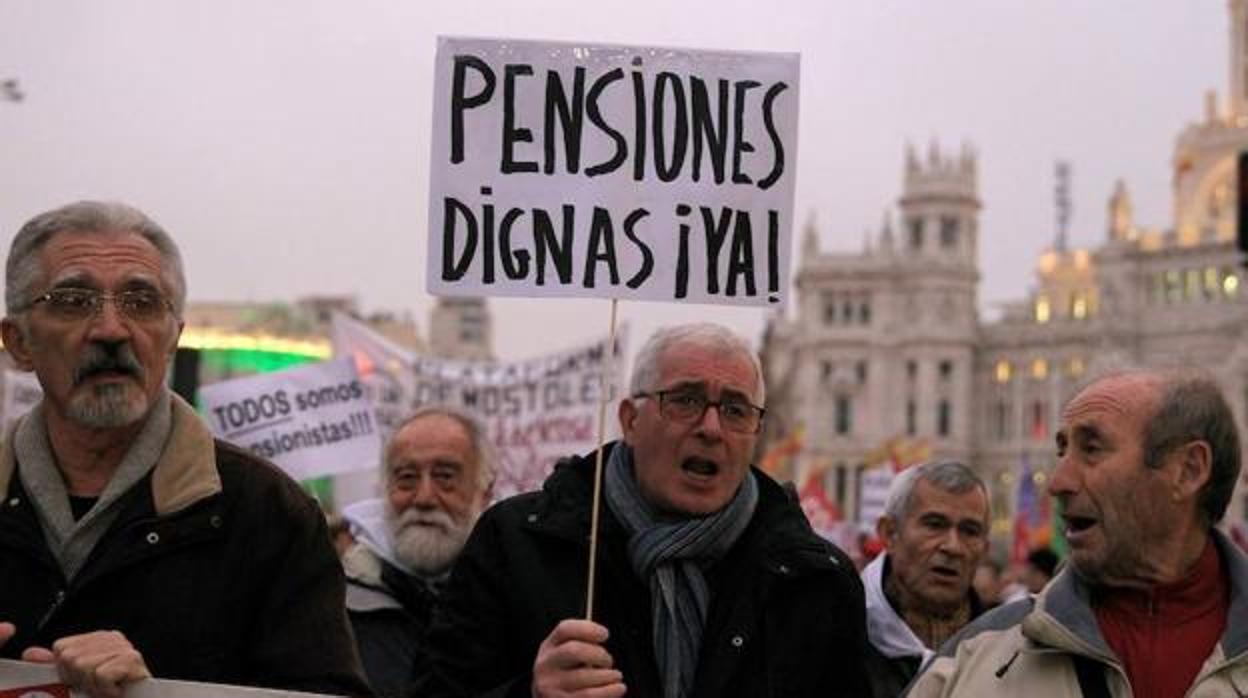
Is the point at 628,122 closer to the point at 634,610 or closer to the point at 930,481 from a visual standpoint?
the point at 634,610

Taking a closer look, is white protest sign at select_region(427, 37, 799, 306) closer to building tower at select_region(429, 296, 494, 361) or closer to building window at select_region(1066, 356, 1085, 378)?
building window at select_region(1066, 356, 1085, 378)

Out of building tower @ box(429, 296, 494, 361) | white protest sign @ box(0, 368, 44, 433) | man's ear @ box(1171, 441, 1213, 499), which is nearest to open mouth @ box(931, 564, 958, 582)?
man's ear @ box(1171, 441, 1213, 499)

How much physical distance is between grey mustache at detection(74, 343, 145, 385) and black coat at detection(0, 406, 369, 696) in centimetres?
17

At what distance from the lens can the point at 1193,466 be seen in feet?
14.7

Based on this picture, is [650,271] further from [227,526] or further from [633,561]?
[227,526]

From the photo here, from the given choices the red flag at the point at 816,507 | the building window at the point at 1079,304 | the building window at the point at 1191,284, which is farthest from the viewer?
the building window at the point at 1079,304

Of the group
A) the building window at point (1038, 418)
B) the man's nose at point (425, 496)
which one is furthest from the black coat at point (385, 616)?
the building window at point (1038, 418)

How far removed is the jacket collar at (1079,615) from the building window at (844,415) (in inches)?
3850

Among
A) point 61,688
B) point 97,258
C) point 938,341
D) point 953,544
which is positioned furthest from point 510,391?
point 938,341

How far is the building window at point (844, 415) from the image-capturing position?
101875 millimetres

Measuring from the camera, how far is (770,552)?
5000mm

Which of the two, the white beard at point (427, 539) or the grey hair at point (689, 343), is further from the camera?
the white beard at point (427, 539)

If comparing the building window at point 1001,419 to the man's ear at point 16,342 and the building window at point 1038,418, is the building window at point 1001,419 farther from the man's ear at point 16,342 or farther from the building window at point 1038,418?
the man's ear at point 16,342

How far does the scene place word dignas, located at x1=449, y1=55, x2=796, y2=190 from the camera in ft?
16.5
